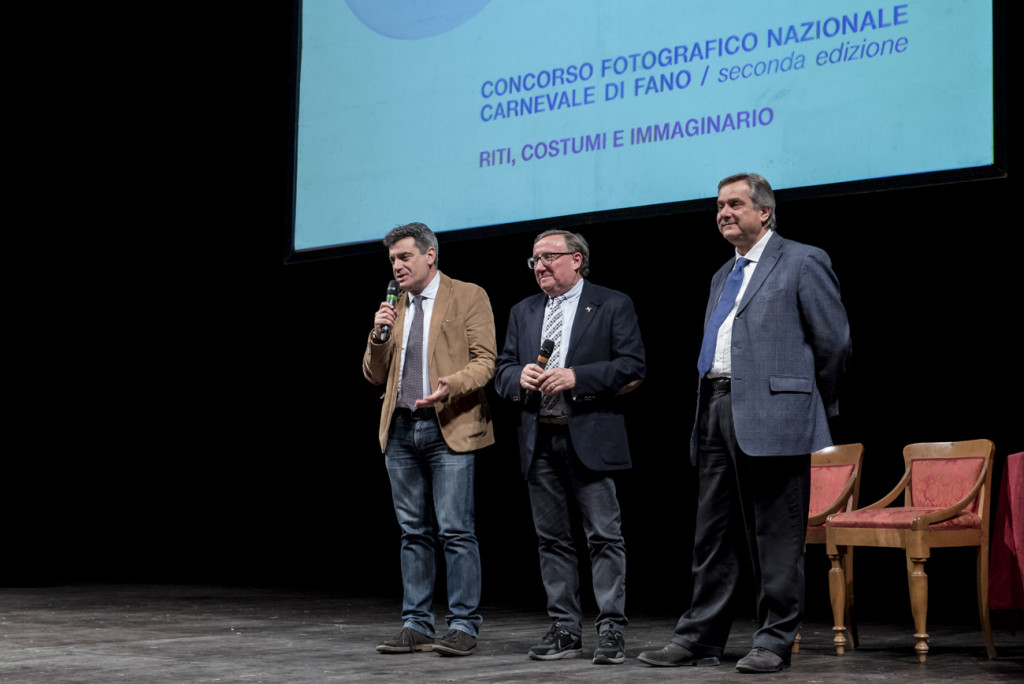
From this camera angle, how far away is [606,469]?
134 inches

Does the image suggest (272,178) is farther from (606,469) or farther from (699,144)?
(606,469)

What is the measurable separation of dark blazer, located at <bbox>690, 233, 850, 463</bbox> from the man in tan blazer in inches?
33.2

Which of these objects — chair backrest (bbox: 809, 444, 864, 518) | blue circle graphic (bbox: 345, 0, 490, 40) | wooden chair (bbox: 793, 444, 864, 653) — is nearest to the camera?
wooden chair (bbox: 793, 444, 864, 653)

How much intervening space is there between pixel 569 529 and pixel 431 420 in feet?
1.69

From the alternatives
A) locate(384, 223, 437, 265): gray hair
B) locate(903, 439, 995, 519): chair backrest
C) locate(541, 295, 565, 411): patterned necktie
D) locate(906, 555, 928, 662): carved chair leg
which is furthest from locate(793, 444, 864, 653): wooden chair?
locate(384, 223, 437, 265): gray hair

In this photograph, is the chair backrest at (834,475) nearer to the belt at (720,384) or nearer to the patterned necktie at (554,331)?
the belt at (720,384)

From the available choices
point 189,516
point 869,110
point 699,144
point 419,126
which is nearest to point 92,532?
point 189,516

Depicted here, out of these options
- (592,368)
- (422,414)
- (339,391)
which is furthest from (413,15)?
(592,368)

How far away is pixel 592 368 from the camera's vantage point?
341 centimetres

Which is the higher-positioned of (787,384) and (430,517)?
(787,384)

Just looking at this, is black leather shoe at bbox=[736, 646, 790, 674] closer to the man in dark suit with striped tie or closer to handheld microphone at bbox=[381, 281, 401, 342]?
the man in dark suit with striped tie

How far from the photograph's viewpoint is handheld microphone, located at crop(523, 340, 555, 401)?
341 centimetres

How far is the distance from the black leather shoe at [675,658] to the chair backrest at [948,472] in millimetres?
999

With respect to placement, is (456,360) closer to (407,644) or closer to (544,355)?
(544,355)
